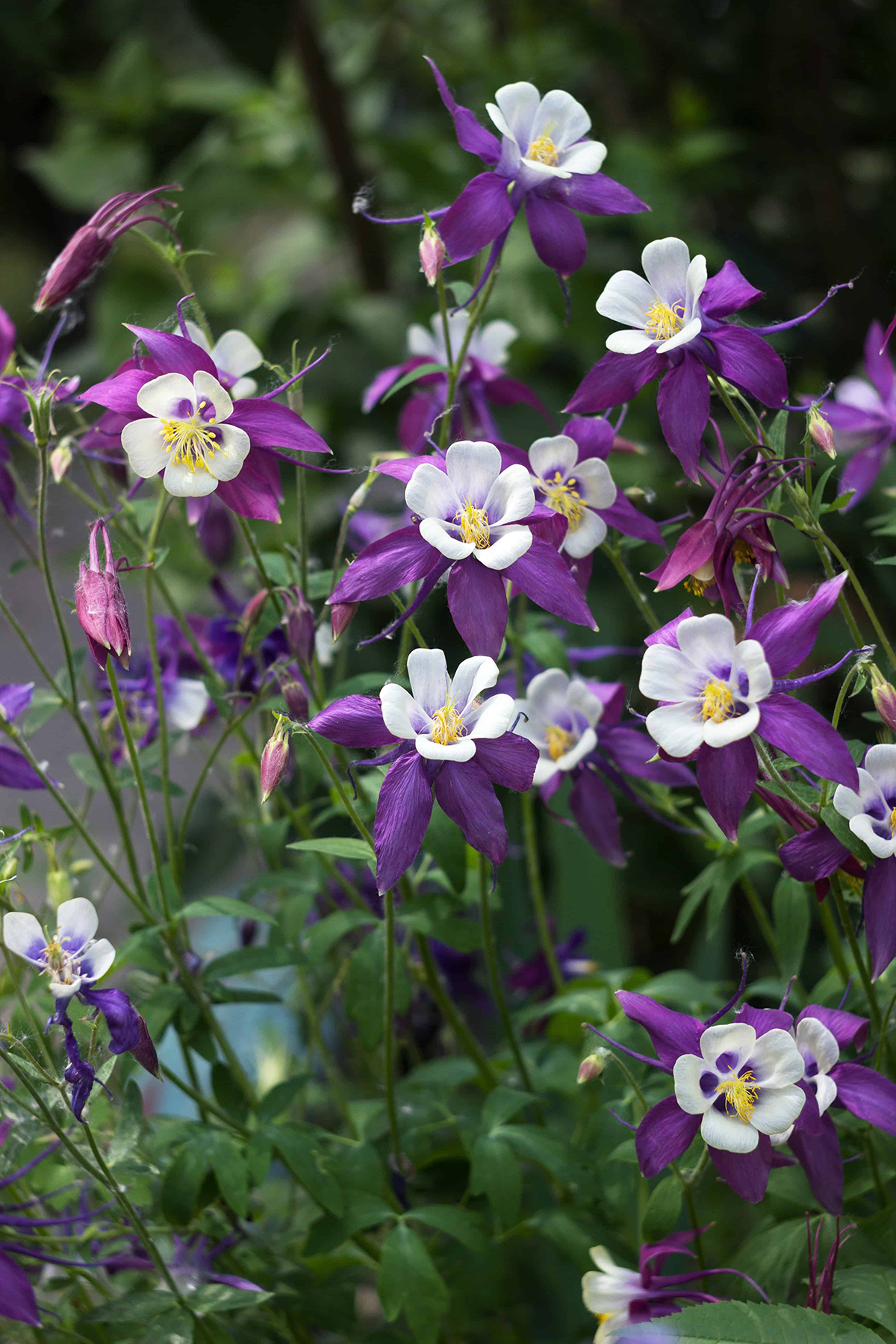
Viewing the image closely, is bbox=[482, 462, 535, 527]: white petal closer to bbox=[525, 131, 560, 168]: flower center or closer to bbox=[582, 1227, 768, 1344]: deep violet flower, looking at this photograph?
bbox=[525, 131, 560, 168]: flower center

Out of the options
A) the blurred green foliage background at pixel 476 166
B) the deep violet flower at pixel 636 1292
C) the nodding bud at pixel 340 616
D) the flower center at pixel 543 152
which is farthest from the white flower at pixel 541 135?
the blurred green foliage background at pixel 476 166

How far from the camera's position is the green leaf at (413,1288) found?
0.58 meters

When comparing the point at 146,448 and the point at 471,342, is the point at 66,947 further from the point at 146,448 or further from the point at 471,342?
the point at 471,342

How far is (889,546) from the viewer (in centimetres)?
105

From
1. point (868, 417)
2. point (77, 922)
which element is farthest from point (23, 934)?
point (868, 417)

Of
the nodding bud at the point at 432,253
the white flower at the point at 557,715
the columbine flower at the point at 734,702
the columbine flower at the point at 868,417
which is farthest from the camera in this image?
the columbine flower at the point at 868,417

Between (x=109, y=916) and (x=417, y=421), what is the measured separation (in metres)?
0.91

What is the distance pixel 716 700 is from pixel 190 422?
0.24 metres

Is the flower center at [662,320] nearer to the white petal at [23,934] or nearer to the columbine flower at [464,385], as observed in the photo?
the columbine flower at [464,385]

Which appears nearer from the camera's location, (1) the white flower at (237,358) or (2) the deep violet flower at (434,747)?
(2) the deep violet flower at (434,747)

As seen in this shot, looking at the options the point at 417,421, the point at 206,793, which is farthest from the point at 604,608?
the point at 417,421

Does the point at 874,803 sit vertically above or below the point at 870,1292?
above

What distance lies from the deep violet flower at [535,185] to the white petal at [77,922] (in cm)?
33

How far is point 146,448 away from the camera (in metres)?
0.49
